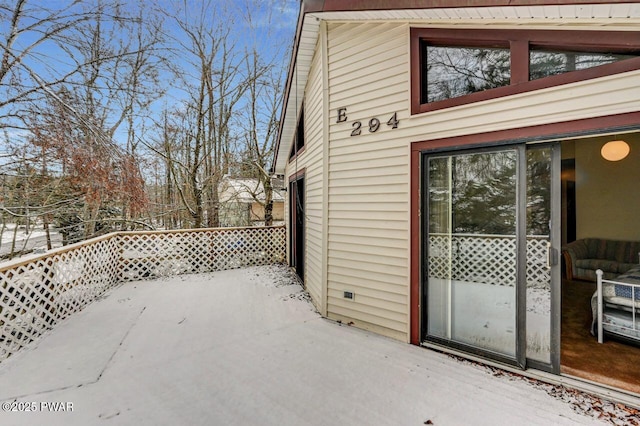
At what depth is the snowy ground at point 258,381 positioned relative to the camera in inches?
87.2

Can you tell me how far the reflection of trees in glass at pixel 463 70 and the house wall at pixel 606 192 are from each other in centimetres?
373

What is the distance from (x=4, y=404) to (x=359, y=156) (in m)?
4.19

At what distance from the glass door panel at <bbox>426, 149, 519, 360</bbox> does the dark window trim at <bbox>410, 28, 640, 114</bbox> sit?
0.59 metres

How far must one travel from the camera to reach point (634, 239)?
5184mm

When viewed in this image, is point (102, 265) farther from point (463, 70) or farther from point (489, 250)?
point (463, 70)

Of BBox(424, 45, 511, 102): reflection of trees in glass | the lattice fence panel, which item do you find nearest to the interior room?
BBox(424, 45, 511, 102): reflection of trees in glass

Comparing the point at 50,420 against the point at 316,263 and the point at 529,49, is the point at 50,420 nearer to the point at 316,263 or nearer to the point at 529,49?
the point at 316,263

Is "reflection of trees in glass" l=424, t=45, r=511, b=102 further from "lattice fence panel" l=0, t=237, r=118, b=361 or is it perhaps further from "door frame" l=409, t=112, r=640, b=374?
"lattice fence panel" l=0, t=237, r=118, b=361

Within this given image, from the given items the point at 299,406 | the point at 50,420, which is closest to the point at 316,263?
the point at 299,406

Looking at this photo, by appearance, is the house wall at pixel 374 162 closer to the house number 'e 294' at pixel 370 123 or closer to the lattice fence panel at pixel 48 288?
the house number 'e 294' at pixel 370 123

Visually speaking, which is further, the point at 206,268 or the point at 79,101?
the point at 206,268

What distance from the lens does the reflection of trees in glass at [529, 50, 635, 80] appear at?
2.27 m

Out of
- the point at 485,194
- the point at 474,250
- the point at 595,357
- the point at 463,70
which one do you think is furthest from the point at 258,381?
the point at 463,70

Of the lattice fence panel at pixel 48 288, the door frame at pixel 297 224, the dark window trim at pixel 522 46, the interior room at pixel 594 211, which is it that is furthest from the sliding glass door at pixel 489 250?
the lattice fence panel at pixel 48 288
